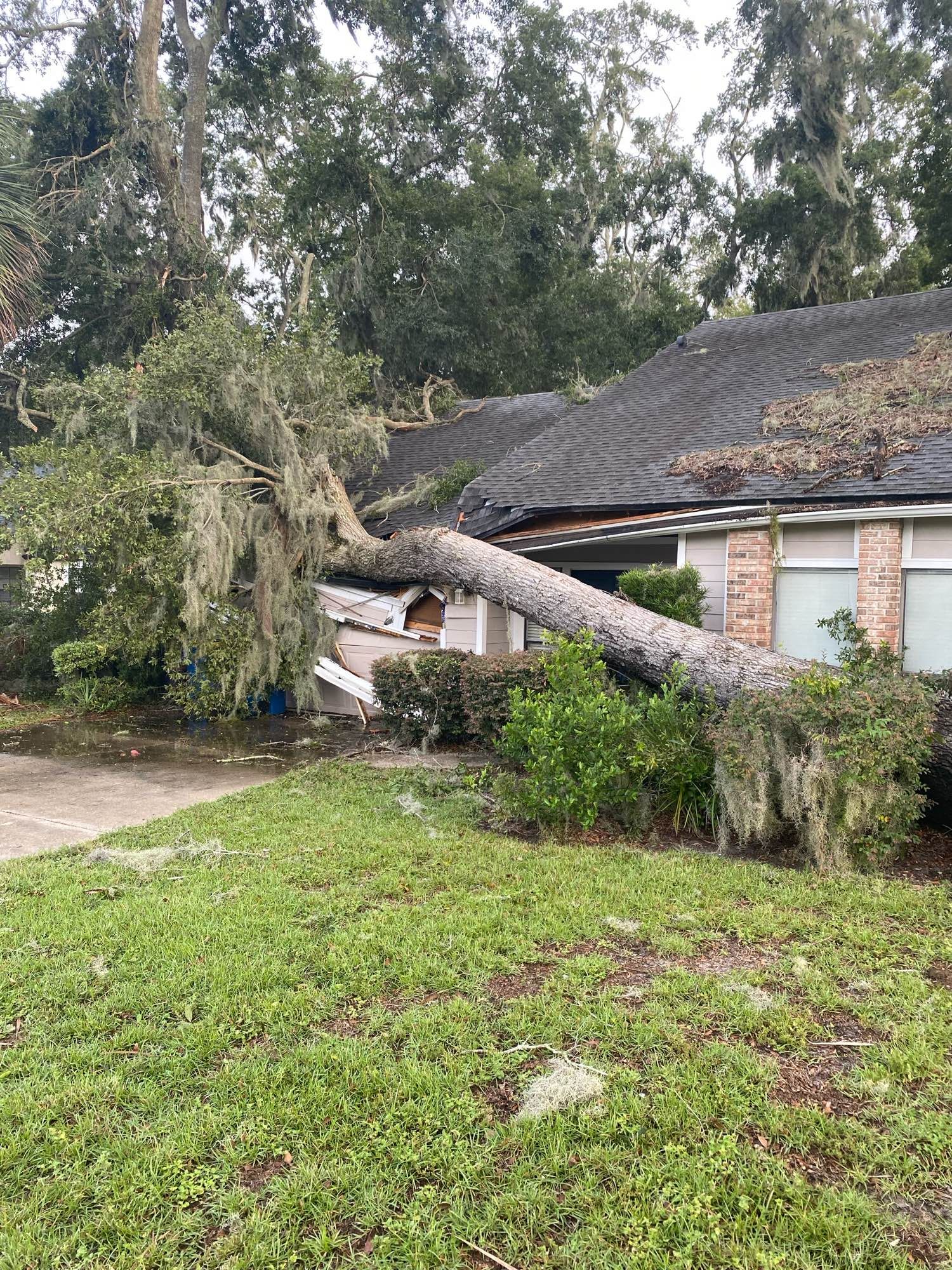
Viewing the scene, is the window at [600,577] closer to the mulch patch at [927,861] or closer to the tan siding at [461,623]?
the tan siding at [461,623]

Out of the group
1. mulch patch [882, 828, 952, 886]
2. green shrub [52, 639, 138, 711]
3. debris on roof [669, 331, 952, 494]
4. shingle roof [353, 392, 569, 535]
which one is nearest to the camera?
mulch patch [882, 828, 952, 886]

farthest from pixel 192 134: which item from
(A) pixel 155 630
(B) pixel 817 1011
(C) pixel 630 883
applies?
(B) pixel 817 1011

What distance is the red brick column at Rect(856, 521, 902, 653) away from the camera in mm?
7371

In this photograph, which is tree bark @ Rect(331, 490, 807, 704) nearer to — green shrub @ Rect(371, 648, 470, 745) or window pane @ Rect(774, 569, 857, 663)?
green shrub @ Rect(371, 648, 470, 745)

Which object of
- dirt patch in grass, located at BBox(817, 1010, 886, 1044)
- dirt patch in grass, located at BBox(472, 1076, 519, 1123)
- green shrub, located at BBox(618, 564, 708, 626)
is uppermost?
green shrub, located at BBox(618, 564, 708, 626)

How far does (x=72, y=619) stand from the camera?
1171 centimetres

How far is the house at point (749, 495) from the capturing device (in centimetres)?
741

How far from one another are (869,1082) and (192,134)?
62.2ft

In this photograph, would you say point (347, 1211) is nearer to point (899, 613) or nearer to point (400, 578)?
point (899, 613)

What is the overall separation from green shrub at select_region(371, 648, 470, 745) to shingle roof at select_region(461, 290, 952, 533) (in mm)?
2431

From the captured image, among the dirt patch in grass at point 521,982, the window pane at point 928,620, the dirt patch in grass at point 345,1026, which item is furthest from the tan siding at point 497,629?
the dirt patch in grass at point 345,1026

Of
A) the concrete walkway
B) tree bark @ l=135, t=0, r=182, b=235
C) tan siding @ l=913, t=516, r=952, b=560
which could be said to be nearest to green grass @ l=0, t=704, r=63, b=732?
the concrete walkway

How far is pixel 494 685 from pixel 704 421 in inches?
197

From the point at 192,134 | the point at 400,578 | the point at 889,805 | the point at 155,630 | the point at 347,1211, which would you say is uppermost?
the point at 192,134
